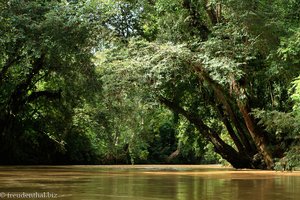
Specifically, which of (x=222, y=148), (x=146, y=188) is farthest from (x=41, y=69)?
(x=146, y=188)

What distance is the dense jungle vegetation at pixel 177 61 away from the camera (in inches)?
596

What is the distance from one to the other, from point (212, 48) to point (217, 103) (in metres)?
3.79

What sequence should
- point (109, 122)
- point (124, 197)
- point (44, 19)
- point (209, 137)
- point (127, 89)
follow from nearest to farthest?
point (124, 197)
point (127, 89)
point (44, 19)
point (209, 137)
point (109, 122)

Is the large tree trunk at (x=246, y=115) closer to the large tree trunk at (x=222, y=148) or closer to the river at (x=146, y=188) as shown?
the large tree trunk at (x=222, y=148)

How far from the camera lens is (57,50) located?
16766 millimetres

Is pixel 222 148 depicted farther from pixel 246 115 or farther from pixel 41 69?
pixel 41 69

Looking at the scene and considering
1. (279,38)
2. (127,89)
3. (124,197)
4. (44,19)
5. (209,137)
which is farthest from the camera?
(209,137)

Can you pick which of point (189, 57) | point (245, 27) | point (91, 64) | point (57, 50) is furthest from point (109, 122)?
point (245, 27)

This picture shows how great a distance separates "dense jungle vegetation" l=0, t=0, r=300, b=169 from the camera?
49.7 ft

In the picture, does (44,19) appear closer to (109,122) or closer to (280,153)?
(109,122)

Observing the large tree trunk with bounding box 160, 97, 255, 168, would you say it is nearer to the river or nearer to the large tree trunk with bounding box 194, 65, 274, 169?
the large tree trunk with bounding box 194, 65, 274, 169

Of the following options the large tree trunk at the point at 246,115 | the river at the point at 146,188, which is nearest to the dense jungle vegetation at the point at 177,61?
the large tree trunk at the point at 246,115

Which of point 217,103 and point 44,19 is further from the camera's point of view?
point 217,103

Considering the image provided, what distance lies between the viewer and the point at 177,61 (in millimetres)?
15602
